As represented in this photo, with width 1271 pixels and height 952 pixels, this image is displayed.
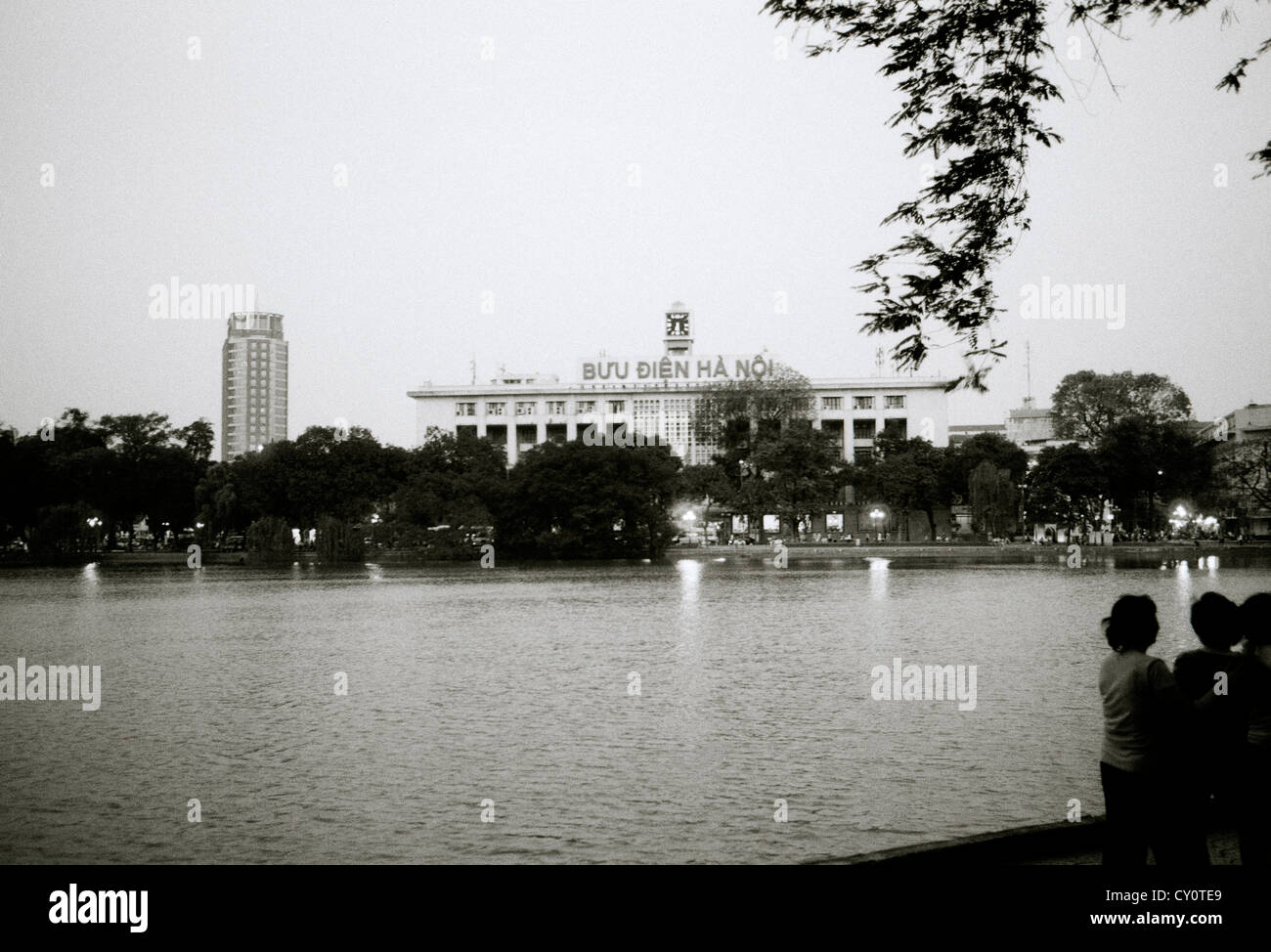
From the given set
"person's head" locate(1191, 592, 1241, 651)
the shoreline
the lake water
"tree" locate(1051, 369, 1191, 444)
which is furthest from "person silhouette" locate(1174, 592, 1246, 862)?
"tree" locate(1051, 369, 1191, 444)

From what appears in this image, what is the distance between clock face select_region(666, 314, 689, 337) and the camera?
118 meters

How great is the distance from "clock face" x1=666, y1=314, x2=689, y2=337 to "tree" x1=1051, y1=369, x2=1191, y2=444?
47079 millimetres

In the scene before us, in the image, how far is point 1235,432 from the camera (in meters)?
98.1

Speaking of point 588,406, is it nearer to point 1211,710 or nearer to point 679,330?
point 679,330

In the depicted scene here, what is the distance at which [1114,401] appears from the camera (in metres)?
78.4

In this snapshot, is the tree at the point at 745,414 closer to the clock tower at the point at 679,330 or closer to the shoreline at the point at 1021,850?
the clock tower at the point at 679,330

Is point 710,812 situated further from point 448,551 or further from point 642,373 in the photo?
point 642,373

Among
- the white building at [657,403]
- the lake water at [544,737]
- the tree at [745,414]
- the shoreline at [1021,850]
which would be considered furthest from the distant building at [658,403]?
the shoreline at [1021,850]

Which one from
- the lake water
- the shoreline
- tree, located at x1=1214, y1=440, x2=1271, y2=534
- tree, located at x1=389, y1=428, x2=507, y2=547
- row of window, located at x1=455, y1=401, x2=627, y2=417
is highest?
row of window, located at x1=455, y1=401, x2=627, y2=417

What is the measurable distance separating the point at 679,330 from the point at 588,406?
43.6 ft

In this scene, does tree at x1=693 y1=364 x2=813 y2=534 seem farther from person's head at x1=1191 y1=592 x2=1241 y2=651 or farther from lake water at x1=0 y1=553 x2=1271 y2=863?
person's head at x1=1191 y1=592 x2=1241 y2=651

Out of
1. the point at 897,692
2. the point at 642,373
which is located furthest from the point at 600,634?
the point at 642,373

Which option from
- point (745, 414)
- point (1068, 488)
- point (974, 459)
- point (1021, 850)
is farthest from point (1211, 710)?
point (974, 459)

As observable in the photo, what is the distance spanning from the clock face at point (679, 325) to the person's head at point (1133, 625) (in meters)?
114
